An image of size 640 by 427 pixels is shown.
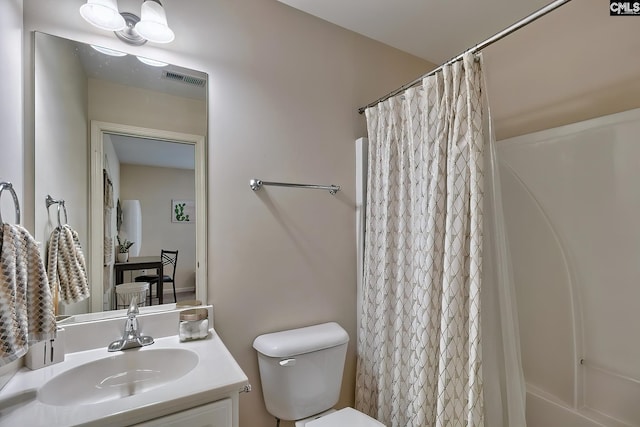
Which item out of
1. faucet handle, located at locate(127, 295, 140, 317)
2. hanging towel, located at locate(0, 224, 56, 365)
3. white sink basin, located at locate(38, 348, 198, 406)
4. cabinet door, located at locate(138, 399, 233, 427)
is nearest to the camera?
hanging towel, located at locate(0, 224, 56, 365)

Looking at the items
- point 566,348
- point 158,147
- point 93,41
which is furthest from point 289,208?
point 566,348

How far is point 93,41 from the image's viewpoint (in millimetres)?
1187

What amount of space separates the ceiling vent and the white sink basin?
1.17 meters

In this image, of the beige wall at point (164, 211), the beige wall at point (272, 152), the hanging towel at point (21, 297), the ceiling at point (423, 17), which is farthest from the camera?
the ceiling at point (423, 17)

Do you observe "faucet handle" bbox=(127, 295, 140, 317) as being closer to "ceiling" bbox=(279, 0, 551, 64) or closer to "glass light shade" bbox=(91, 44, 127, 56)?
"glass light shade" bbox=(91, 44, 127, 56)

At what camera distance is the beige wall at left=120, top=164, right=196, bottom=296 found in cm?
130

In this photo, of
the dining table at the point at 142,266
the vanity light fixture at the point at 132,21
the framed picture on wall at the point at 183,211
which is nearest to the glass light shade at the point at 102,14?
the vanity light fixture at the point at 132,21

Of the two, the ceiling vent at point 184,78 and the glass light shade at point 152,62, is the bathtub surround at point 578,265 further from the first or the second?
the glass light shade at point 152,62

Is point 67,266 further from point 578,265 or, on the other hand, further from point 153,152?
point 578,265

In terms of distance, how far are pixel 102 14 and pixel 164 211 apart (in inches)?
31.5

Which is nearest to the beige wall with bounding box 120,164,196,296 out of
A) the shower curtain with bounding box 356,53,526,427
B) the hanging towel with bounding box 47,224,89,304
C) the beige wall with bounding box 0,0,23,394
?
the hanging towel with bounding box 47,224,89,304

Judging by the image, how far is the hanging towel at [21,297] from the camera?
0.74 metres

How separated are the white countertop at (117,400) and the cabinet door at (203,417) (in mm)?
14

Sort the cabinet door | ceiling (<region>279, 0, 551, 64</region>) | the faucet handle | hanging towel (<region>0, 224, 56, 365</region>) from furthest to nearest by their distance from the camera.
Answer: ceiling (<region>279, 0, 551, 64</region>)
the faucet handle
the cabinet door
hanging towel (<region>0, 224, 56, 365</region>)
